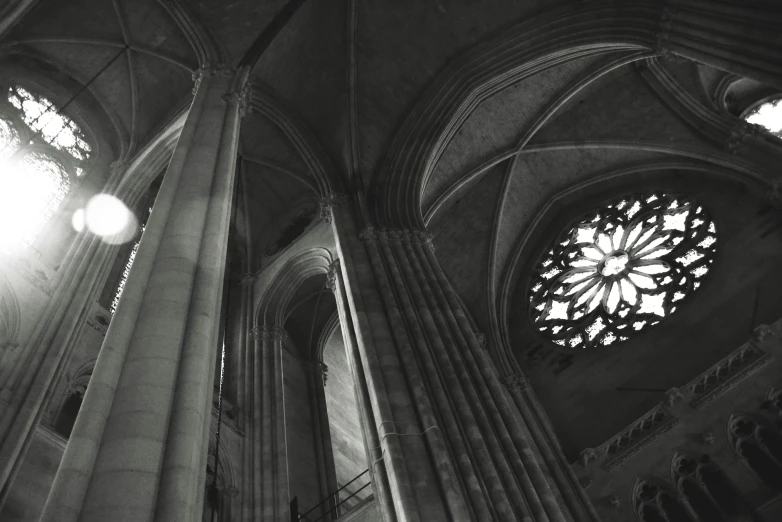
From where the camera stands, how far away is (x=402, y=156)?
13797 millimetres

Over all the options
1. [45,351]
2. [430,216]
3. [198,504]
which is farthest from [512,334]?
[198,504]

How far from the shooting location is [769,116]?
14.1m

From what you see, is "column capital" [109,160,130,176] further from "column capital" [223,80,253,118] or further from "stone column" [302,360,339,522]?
"stone column" [302,360,339,522]

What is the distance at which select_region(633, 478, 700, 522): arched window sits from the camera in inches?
423

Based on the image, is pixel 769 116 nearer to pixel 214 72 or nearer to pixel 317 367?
pixel 317 367

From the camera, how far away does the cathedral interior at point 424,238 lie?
27.3ft

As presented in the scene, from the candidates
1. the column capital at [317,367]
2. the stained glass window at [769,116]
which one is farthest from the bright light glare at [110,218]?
the stained glass window at [769,116]

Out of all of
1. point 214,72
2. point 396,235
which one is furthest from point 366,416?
point 214,72

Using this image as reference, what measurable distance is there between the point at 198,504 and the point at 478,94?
11.0 meters

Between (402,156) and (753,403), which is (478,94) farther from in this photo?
(753,403)

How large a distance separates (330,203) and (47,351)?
229 inches

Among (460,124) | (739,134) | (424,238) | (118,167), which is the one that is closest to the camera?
(424,238)

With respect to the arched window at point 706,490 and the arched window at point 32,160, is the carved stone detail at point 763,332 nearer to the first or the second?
the arched window at point 706,490

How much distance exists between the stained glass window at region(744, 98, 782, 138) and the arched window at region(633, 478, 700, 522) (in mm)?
7234
